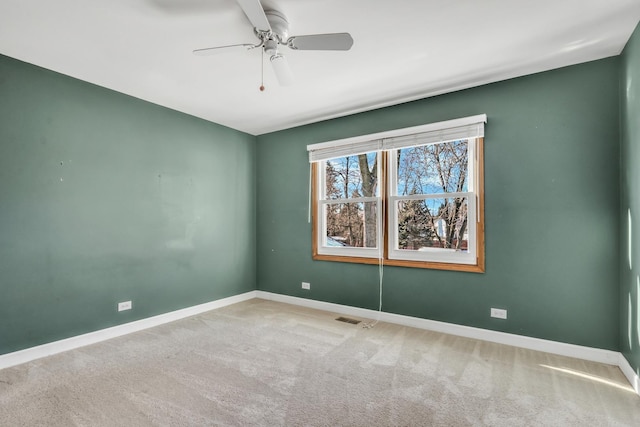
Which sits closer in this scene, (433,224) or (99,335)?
(99,335)

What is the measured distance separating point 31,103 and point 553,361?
199 inches

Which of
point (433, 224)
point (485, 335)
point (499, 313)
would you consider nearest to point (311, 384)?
point (485, 335)

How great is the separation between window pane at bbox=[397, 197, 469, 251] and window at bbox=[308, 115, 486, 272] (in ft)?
0.03

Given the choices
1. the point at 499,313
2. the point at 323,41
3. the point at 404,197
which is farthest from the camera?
the point at 404,197

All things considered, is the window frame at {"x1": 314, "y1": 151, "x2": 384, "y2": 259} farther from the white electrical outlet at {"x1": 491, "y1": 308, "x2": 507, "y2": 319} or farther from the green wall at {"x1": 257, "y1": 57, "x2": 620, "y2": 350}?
the white electrical outlet at {"x1": 491, "y1": 308, "x2": 507, "y2": 319}

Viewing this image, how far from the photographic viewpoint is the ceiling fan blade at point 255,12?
170cm

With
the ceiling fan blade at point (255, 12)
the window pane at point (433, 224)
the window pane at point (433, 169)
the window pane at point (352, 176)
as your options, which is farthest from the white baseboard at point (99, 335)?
the ceiling fan blade at point (255, 12)

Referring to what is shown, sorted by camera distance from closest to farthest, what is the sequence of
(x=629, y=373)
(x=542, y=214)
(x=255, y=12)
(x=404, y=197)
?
(x=255, y=12) < (x=629, y=373) < (x=542, y=214) < (x=404, y=197)

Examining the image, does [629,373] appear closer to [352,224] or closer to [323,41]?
[352,224]

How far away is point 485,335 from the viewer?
312cm

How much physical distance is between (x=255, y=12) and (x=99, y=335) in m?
3.30

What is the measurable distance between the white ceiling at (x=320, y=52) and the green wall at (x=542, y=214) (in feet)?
0.81

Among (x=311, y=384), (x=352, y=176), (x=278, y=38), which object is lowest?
(x=311, y=384)

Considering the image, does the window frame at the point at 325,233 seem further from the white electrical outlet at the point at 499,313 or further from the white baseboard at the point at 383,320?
the white electrical outlet at the point at 499,313
